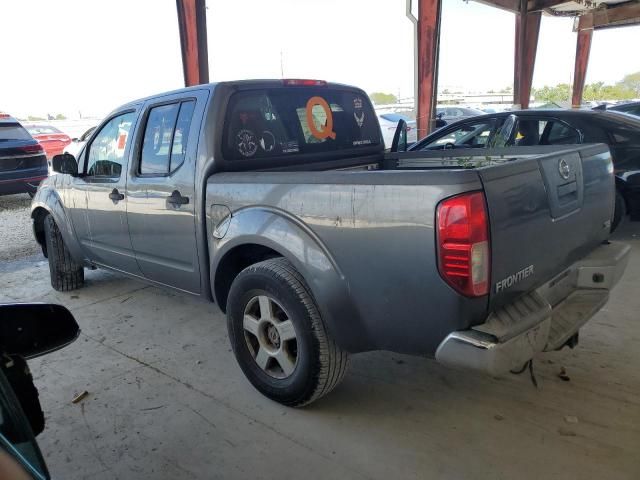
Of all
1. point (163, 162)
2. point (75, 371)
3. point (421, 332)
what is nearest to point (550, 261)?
point (421, 332)

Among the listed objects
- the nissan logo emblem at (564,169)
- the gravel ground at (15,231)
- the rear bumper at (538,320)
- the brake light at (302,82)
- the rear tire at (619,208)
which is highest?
the brake light at (302,82)

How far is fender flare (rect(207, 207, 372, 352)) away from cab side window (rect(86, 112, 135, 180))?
1.68 metres

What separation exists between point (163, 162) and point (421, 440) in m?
2.46

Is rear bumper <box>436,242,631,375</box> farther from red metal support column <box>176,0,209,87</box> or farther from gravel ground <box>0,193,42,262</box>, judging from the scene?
red metal support column <box>176,0,209,87</box>

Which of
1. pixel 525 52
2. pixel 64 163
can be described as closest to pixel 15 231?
pixel 64 163

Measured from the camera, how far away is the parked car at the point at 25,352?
4.01ft

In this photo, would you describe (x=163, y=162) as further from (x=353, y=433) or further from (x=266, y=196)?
(x=353, y=433)

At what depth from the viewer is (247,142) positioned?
3.28m

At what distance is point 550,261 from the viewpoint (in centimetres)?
244

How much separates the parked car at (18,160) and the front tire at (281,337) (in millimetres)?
7864

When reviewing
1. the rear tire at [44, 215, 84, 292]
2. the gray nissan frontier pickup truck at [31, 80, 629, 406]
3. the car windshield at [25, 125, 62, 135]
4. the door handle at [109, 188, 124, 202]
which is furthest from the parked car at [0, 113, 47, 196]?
the car windshield at [25, 125, 62, 135]

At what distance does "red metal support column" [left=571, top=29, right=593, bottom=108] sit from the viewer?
22375mm

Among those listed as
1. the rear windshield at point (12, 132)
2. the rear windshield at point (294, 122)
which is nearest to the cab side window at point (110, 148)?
the rear windshield at point (294, 122)

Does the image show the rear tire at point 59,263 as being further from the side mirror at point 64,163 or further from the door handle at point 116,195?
the door handle at point 116,195
